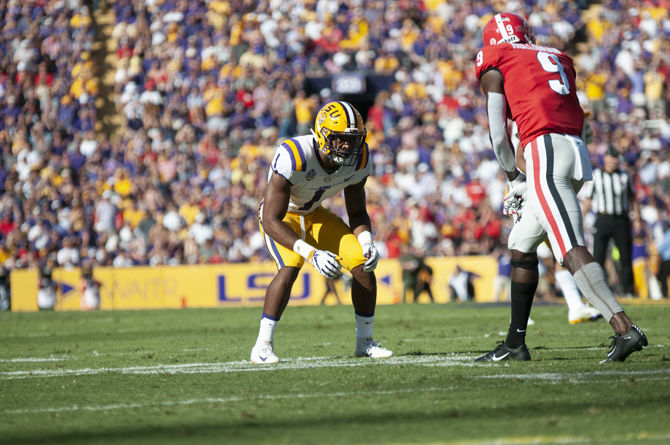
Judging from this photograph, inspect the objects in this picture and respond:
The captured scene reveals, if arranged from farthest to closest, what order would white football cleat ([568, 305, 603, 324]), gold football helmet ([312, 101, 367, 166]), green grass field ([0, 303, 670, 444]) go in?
1. white football cleat ([568, 305, 603, 324])
2. gold football helmet ([312, 101, 367, 166])
3. green grass field ([0, 303, 670, 444])

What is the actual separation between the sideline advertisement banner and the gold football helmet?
34.1ft

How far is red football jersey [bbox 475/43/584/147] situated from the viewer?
5.92 metres

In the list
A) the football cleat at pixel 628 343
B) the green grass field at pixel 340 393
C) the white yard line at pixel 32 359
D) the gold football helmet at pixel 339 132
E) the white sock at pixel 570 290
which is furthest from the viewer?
the white sock at pixel 570 290

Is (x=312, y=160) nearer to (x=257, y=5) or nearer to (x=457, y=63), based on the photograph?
(x=457, y=63)

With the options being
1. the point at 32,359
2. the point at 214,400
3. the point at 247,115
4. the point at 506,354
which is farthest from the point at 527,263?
the point at 247,115

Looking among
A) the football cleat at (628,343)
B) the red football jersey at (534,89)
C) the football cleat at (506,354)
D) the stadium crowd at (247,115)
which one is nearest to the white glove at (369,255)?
the football cleat at (506,354)

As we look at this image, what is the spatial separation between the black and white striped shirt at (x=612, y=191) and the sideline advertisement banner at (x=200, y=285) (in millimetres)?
4152

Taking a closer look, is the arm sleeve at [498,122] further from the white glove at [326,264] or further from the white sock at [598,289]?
the white glove at [326,264]

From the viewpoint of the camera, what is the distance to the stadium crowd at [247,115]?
18.7 m

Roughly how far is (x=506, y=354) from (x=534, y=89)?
1.57 metres

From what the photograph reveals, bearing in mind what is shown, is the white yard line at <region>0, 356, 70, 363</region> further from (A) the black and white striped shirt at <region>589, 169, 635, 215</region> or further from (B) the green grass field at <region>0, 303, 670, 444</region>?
(A) the black and white striped shirt at <region>589, 169, 635, 215</region>

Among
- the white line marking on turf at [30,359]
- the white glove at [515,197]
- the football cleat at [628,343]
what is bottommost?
the white line marking on turf at [30,359]

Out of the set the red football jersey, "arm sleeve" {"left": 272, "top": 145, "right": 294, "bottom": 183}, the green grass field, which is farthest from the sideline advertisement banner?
the red football jersey

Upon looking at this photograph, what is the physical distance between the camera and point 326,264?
621 cm
